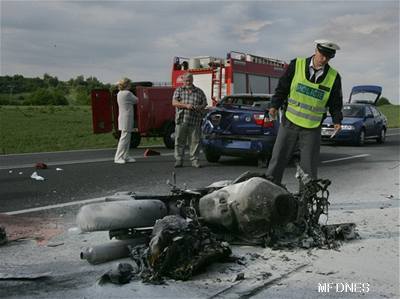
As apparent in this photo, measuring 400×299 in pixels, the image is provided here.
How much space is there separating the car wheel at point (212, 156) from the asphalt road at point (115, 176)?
0.19m

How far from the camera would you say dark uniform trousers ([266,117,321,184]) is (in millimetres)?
5539

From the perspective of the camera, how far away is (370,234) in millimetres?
5082

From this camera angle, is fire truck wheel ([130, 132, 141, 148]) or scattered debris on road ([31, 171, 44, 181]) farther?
fire truck wheel ([130, 132, 141, 148])

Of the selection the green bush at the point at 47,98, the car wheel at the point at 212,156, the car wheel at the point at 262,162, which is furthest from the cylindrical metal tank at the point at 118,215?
the green bush at the point at 47,98

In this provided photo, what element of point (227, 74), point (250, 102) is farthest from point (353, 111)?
point (250, 102)

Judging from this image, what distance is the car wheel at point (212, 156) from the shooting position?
11.0m

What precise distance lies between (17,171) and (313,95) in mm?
6593

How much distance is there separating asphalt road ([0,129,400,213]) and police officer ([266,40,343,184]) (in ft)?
7.69

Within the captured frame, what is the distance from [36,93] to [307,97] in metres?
59.6

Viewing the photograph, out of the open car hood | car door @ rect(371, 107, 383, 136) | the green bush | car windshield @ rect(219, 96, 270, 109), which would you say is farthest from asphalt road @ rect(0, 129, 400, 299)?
the green bush

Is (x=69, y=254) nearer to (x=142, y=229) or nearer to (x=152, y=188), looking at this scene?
(x=142, y=229)

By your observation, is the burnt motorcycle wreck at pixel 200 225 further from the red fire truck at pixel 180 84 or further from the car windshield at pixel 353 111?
the car windshield at pixel 353 111

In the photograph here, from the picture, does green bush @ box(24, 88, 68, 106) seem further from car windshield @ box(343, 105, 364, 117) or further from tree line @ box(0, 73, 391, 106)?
car windshield @ box(343, 105, 364, 117)

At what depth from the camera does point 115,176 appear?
9305mm
